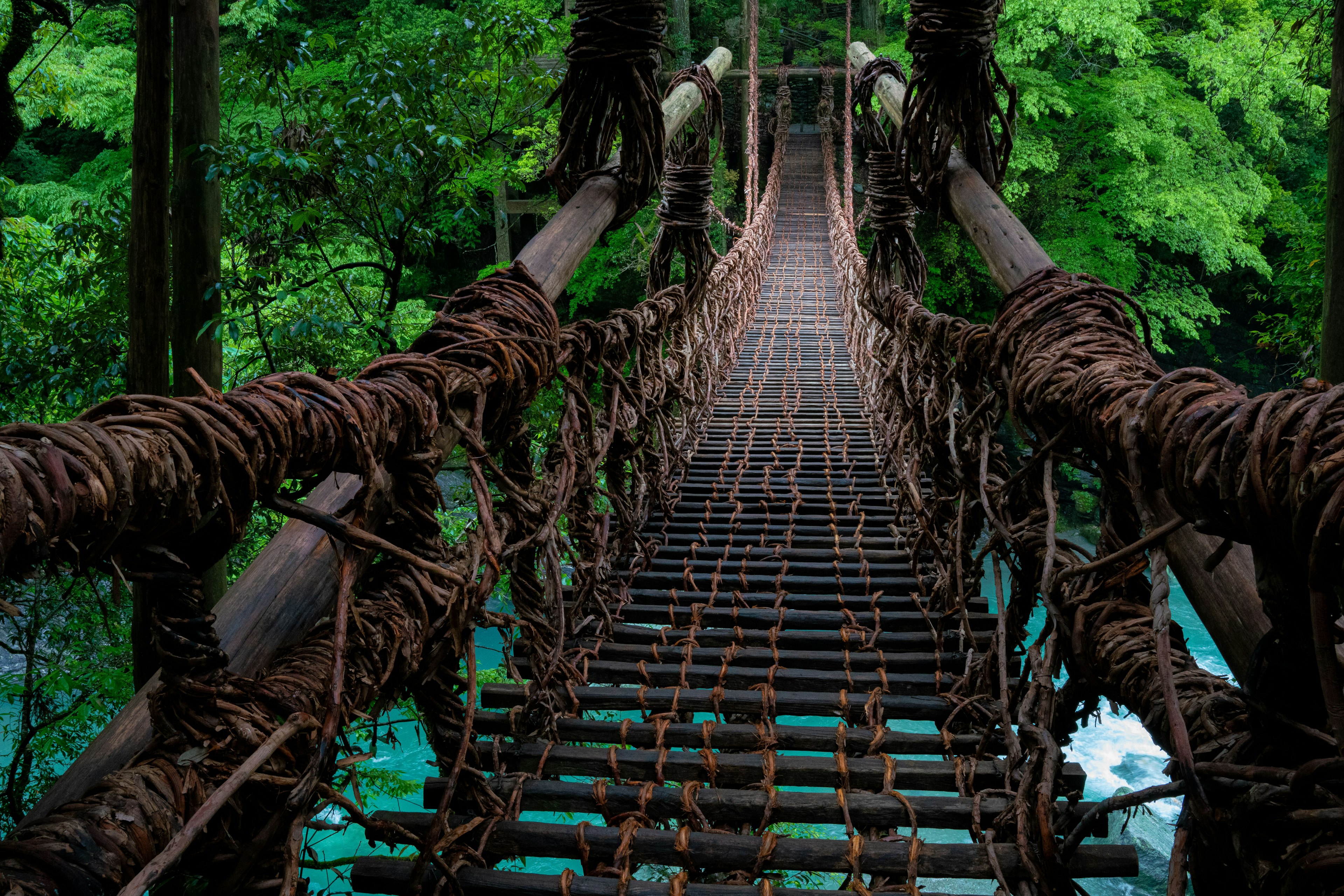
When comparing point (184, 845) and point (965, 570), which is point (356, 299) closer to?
point (965, 570)

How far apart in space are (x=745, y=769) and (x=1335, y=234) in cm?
279

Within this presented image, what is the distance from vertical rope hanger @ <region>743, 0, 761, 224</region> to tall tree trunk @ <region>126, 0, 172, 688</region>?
7191mm

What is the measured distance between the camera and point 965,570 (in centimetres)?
174

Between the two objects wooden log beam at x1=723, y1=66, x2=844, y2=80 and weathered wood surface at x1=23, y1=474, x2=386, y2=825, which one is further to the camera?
wooden log beam at x1=723, y1=66, x2=844, y2=80

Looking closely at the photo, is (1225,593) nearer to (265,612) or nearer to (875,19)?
(265,612)

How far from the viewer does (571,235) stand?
2.15m

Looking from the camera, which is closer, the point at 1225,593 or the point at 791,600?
the point at 1225,593

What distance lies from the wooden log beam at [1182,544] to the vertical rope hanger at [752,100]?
6.95m

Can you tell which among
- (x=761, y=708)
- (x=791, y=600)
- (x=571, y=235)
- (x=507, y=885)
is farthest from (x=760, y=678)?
(x=571, y=235)

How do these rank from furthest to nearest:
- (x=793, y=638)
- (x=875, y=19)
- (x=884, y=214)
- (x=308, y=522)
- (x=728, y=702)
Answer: (x=875, y=19) → (x=884, y=214) → (x=793, y=638) → (x=728, y=702) → (x=308, y=522)

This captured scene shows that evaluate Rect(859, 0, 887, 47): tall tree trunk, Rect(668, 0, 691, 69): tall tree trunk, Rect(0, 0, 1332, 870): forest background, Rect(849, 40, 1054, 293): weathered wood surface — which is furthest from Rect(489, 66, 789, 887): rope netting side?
Rect(859, 0, 887, 47): tall tree trunk

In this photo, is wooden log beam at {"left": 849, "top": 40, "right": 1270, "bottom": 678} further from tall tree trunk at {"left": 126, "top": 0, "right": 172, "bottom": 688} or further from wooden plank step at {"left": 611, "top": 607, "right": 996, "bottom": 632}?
tall tree trunk at {"left": 126, "top": 0, "right": 172, "bottom": 688}

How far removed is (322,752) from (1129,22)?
11.4 metres

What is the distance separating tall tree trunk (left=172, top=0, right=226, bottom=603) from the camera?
9.78ft
